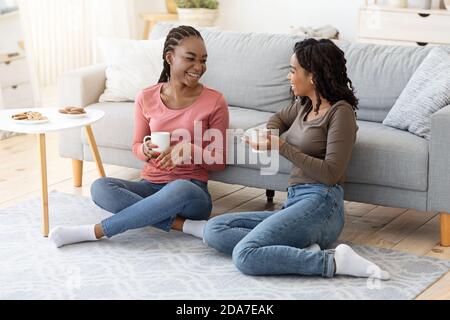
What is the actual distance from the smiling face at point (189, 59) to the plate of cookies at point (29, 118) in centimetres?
58

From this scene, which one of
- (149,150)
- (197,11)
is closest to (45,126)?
(149,150)

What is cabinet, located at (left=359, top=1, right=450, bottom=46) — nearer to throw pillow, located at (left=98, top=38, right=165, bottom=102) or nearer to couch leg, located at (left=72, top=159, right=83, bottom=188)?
throw pillow, located at (left=98, top=38, right=165, bottom=102)

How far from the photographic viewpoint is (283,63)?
402 cm

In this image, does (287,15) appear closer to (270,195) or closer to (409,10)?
(409,10)

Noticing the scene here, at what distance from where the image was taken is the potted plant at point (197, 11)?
19.9 feet

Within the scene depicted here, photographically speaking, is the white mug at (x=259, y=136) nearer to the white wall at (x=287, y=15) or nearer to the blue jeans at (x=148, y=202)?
the blue jeans at (x=148, y=202)

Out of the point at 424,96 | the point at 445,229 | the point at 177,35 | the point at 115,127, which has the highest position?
the point at 177,35

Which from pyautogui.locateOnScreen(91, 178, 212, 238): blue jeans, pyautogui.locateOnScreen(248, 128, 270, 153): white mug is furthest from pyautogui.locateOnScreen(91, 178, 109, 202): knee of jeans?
pyautogui.locateOnScreen(248, 128, 270, 153): white mug

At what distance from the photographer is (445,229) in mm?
3357

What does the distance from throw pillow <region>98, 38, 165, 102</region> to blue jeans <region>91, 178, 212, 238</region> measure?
32.9 inches

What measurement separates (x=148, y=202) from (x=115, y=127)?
0.82 metres
